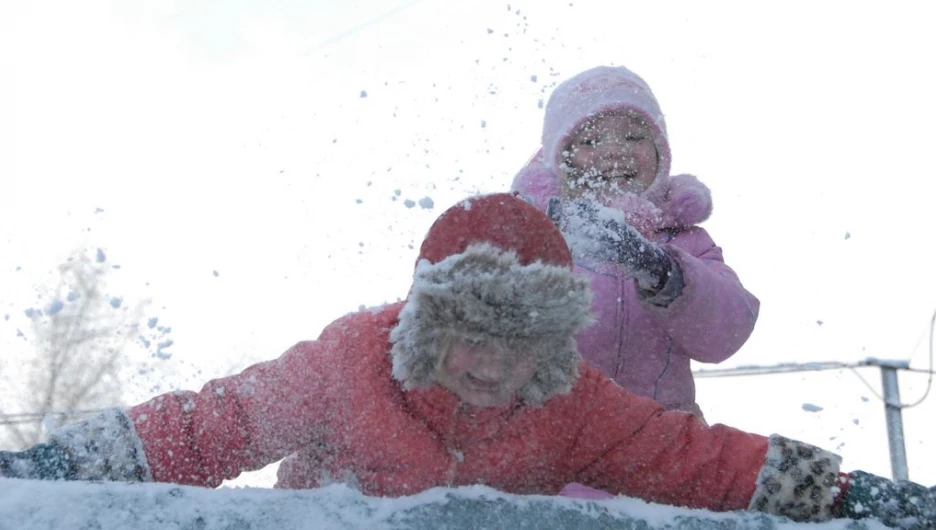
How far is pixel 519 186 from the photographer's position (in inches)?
91.4

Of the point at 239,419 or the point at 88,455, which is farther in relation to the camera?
the point at 239,419

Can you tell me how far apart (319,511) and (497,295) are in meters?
0.46

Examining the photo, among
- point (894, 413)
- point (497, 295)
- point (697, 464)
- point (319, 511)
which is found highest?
point (497, 295)

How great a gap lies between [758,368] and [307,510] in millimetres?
2154

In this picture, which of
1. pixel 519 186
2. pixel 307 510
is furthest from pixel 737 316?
pixel 307 510

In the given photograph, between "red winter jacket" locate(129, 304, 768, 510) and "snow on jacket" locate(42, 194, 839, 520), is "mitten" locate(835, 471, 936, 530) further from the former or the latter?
"red winter jacket" locate(129, 304, 768, 510)

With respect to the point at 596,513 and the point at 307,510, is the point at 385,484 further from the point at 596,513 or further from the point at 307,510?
the point at 596,513

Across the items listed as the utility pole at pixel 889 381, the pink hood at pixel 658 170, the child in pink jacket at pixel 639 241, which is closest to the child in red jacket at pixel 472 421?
the child in pink jacket at pixel 639 241

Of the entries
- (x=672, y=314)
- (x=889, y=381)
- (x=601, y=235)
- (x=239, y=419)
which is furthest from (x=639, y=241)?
(x=889, y=381)

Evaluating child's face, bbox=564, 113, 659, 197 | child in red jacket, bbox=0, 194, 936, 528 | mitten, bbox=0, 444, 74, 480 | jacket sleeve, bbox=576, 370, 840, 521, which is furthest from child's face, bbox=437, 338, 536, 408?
child's face, bbox=564, 113, 659, 197

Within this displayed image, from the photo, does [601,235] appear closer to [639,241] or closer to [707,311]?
[639,241]

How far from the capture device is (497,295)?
1.50 meters

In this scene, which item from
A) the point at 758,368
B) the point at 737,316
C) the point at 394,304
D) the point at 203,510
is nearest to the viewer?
the point at 203,510

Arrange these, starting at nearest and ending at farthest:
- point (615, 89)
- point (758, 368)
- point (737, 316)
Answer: point (737, 316), point (615, 89), point (758, 368)
